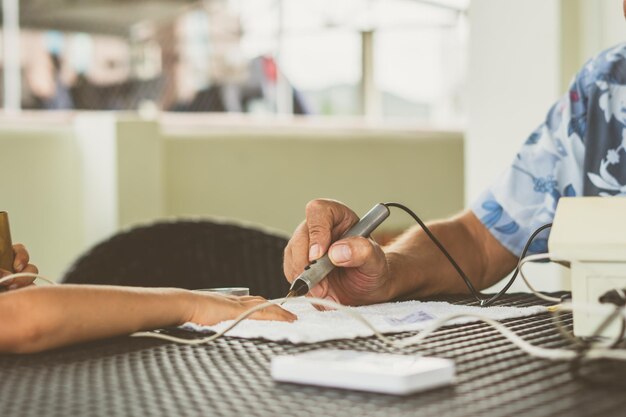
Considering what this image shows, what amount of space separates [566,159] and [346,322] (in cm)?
79

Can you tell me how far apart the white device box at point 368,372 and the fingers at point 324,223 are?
436 millimetres

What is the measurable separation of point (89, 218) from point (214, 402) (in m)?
2.89

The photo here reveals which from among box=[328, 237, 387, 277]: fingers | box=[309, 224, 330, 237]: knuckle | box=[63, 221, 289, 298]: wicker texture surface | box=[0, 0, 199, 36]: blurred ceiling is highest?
box=[0, 0, 199, 36]: blurred ceiling

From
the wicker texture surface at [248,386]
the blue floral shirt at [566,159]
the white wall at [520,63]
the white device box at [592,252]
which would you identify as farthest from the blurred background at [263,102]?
the wicker texture surface at [248,386]

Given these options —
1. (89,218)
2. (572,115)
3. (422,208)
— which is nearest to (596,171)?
(572,115)

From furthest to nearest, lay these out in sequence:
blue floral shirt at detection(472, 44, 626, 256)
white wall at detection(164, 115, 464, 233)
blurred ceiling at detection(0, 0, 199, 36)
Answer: blurred ceiling at detection(0, 0, 199, 36)
white wall at detection(164, 115, 464, 233)
blue floral shirt at detection(472, 44, 626, 256)

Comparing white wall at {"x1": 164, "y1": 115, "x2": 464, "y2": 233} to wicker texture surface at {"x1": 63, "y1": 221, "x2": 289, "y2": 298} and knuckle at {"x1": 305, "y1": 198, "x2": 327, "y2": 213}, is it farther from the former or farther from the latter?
knuckle at {"x1": 305, "y1": 198, "x2": 327, "y2": 213}

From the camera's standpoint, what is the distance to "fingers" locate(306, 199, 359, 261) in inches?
45.3

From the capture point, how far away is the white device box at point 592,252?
814 millimetres

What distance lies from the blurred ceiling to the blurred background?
0.02 metres

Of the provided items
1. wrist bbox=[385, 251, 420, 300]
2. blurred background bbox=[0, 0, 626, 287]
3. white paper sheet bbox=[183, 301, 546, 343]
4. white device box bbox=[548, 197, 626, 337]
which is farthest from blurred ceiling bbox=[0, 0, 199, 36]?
white device box bbox=[548, 197, 626, 337]

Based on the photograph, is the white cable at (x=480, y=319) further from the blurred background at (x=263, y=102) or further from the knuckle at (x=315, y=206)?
the blurred background at (x=263, y=102)

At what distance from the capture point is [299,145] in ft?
13.1

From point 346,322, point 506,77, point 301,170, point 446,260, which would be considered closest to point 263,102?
point 301,170
